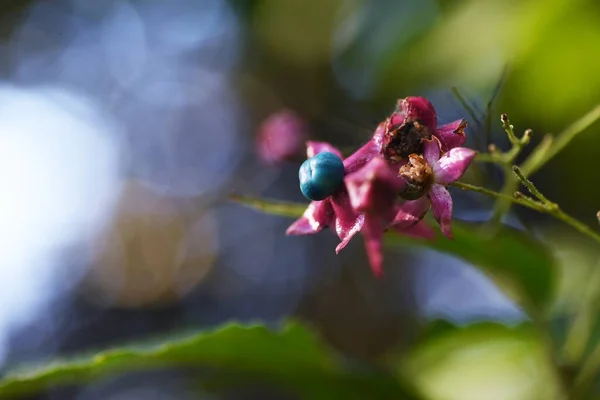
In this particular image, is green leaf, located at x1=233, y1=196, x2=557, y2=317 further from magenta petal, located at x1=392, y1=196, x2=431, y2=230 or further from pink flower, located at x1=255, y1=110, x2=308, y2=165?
pink flower, located at x1=255, y1=110, x2=308, y2=165

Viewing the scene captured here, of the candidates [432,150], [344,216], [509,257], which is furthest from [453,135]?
[509,257]

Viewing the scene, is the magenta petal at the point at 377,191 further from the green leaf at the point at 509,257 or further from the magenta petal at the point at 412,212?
the green leaf at the point at 509,257

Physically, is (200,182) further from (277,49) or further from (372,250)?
(372,250)

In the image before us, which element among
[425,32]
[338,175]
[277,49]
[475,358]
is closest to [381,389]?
[475,358]

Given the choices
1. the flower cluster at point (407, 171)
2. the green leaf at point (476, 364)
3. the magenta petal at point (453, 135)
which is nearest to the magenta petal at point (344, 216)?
the flower cluster at point (407, 171)

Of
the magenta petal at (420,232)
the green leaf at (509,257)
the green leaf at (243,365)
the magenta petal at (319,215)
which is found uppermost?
the magenta petal at (319,215)

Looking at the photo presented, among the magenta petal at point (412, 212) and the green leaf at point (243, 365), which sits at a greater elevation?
the magenta petal at point (412, 212)
